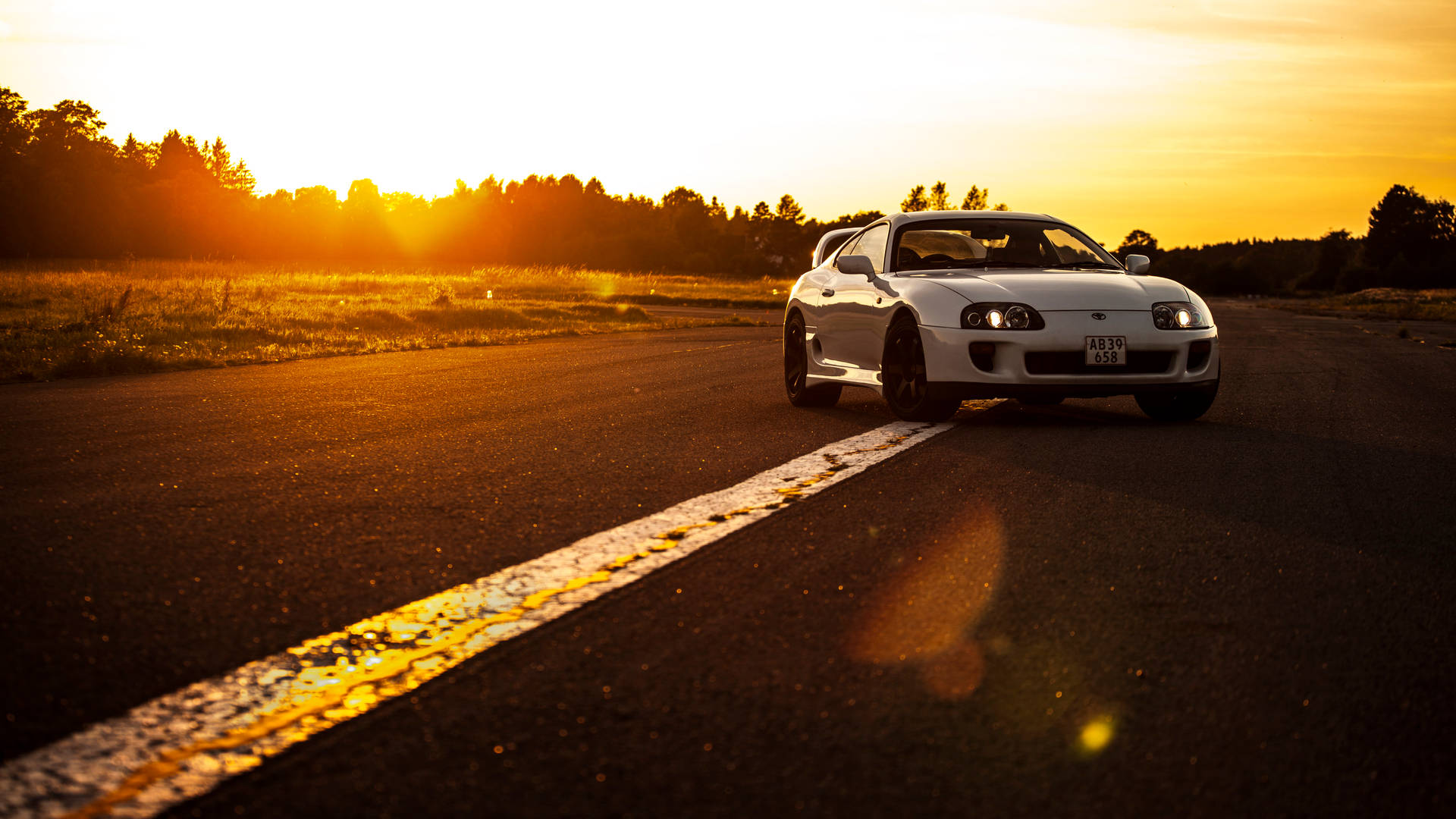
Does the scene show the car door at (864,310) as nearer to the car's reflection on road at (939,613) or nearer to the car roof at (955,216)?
the car roof at (955,216)

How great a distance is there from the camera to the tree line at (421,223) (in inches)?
3312

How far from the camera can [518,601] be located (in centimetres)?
322

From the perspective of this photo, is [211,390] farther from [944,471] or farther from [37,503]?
[944,471]

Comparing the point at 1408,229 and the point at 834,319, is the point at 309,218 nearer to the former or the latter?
the point at 834,319

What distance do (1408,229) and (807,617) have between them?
183m

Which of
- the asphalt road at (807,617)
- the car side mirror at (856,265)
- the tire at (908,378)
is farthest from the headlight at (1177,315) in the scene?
the car side mirror at (856,265)

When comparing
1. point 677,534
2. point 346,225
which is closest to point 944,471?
point 677,534

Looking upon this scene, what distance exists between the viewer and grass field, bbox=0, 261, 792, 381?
46.2 ft

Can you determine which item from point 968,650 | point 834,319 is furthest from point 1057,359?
point 968,650

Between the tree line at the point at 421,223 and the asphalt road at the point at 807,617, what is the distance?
86674mm

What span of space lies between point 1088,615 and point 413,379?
8.92 meters

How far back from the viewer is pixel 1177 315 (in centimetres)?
766

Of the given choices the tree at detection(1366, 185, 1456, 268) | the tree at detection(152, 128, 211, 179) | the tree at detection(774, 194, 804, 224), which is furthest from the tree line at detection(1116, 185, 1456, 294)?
the tree at detection(152, 128, 211, 179)

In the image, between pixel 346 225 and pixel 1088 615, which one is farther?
pixel 346 225
